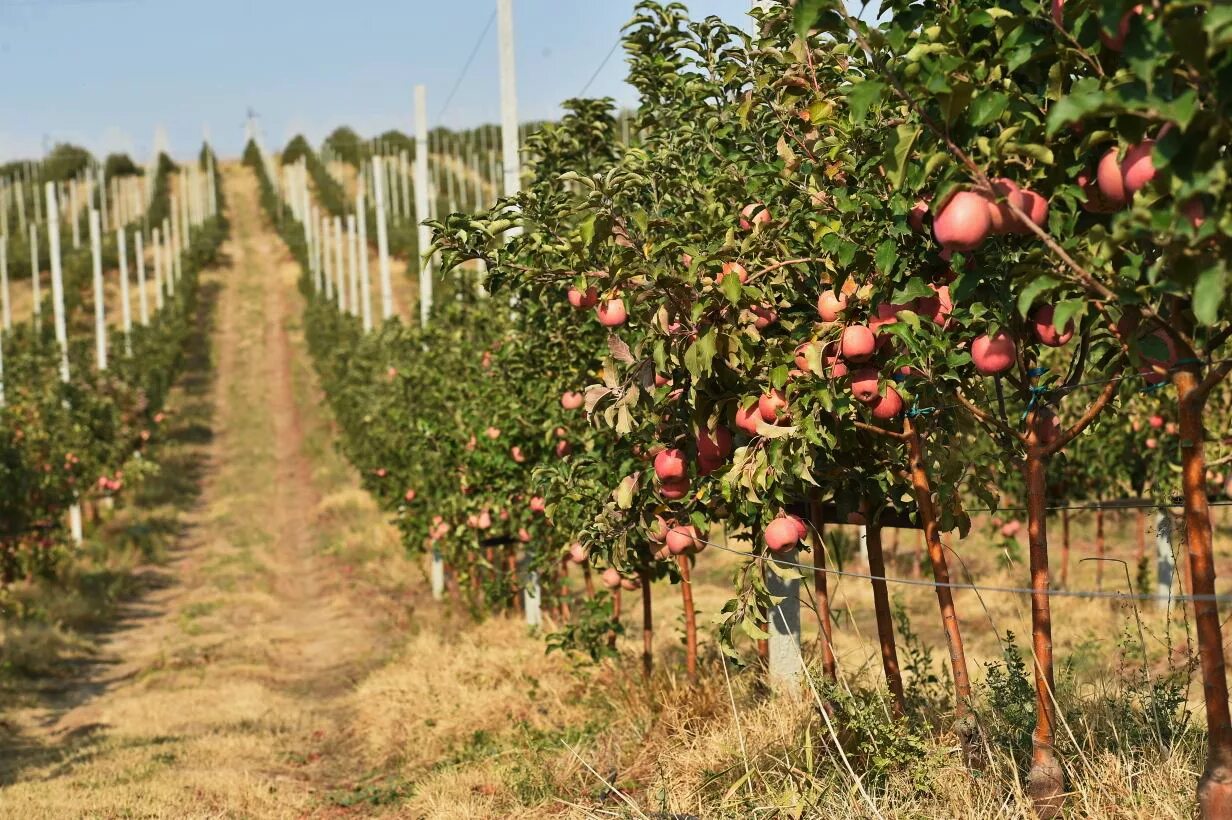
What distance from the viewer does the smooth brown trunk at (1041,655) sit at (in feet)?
10.6

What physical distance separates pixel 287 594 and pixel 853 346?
1421cm

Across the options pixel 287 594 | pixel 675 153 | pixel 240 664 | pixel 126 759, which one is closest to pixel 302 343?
pixel 287 594

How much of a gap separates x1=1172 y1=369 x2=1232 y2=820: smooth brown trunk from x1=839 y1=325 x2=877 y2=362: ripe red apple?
2.66 feet

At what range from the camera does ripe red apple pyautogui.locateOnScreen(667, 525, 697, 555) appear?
4.68 meters

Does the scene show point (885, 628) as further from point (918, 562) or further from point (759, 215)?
point (918, 562)

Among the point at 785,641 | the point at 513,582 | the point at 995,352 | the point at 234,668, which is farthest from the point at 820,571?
the point at 234,668

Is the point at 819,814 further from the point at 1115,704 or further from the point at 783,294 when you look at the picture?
the point at 783,294

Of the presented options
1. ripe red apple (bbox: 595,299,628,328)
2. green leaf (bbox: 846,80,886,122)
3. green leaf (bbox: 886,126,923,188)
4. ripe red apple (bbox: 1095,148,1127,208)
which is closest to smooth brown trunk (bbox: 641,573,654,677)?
ripe red apple (bbox: 595,299,628,328)

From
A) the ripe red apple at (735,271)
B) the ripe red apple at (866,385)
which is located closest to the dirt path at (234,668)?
the ripe red apple at (735,271)

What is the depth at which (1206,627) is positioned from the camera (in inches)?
108

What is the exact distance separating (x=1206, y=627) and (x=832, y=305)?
133cm

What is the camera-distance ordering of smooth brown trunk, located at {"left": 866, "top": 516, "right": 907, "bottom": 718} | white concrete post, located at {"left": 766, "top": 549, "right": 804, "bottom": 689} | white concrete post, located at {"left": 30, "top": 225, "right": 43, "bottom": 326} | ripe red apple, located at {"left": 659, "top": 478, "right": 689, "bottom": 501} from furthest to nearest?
white concrete post, located at {"left": 30, "top": 225, "right": 43, "bottom": 326}
white concrete post, located at {"left": 766, "top": 549, "right": 804, "bottom": 689}
ripe red apple, located at {"left": 659, "top": 478, "right": 689, "bottom": 501}
smooth brown trunk, located at {"left": 866, "top": 516, "right": 907, "bottom": 718}

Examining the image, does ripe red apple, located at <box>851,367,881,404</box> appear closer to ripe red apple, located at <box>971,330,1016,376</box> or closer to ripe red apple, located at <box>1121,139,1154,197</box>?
ripe red apple, located at <box>971,330,1016,376</box>

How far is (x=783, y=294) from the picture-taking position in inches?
158
